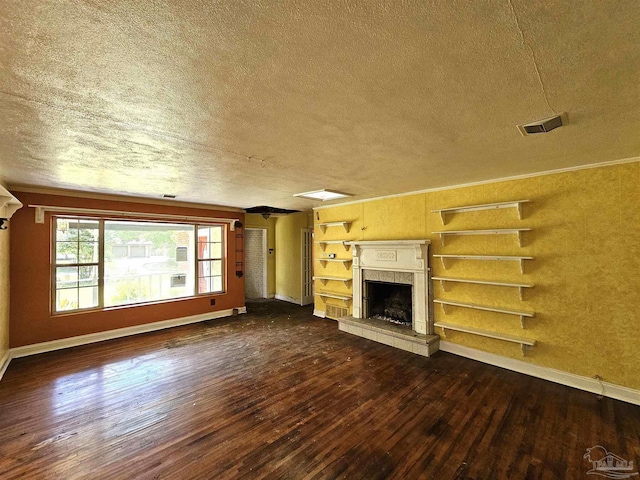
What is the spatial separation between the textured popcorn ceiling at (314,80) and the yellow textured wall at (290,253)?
16.0 feet

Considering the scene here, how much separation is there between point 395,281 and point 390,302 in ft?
2.28

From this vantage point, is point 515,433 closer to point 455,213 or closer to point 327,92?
point 455,213

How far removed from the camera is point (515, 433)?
90.3 inches

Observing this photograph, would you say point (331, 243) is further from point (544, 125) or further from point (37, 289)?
point (37, 289)

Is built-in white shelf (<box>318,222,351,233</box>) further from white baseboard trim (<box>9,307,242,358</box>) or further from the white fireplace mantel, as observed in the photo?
white baseboard trim (<box>9,307,242,358</box>)

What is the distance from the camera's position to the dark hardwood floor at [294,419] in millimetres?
1965

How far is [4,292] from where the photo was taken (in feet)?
11.9

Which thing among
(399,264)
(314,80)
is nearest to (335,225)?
(399,264)

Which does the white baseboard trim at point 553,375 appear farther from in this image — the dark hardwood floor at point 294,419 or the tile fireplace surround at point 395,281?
the tile fireplace surround at point 395,281

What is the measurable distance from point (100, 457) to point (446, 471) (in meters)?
2.52

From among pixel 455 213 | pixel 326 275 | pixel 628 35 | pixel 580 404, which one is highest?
pixel 628 35

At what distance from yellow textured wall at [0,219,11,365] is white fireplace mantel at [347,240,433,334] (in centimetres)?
497

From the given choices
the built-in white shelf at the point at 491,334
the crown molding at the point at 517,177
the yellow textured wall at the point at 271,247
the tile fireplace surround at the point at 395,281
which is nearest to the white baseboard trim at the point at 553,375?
the built-in white shelf at the point at 491,334

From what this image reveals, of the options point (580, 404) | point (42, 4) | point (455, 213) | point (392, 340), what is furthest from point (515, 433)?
point (42, 4)
